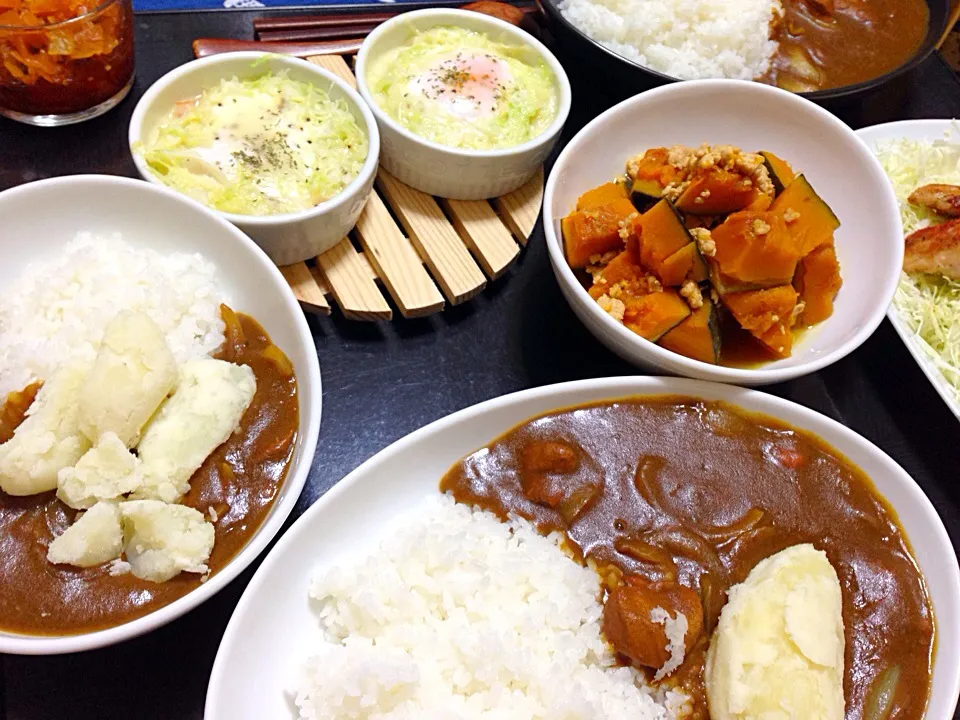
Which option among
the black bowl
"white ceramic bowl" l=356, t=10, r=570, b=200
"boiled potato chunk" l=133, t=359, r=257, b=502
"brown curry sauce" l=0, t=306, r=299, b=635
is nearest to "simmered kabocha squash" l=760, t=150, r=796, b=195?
the black bowl

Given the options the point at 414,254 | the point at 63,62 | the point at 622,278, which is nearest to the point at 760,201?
the point at 622,278

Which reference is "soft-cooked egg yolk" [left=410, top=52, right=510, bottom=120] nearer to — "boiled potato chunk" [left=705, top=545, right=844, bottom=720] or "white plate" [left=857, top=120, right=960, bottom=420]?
"white plate" [left=857, top=120, right=960, bottom=420]

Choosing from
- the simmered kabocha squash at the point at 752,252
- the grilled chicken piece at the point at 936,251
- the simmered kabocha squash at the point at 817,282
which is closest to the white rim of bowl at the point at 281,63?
the simmered kabocha squash at the point at 752,252

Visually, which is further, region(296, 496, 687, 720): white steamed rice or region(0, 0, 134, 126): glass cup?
region(0, 0, 134, 126): glass cup

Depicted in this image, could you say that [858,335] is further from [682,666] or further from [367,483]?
[367,483]

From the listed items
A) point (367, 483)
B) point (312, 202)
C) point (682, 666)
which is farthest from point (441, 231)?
point (682, 666)

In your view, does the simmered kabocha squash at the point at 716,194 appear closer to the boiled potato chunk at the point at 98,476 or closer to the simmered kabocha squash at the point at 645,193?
the simmered kabocha squash at the point at 645,193
